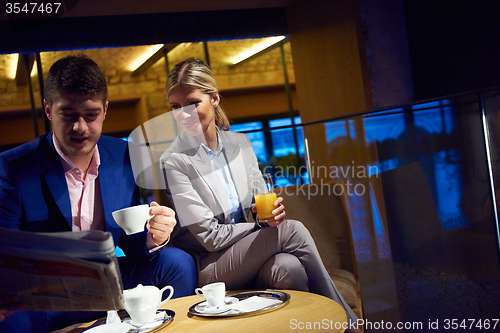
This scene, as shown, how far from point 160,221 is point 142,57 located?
484 cm

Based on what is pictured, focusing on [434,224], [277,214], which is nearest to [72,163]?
[277,214]

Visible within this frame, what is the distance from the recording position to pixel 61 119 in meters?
1.68

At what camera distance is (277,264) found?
162 centimetres

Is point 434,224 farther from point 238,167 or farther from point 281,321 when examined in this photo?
point 281,321

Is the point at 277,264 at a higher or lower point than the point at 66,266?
lower

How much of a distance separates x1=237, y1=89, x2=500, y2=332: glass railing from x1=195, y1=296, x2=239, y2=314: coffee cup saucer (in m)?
1.44

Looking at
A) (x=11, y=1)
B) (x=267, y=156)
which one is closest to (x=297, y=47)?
(x=267, y=156)

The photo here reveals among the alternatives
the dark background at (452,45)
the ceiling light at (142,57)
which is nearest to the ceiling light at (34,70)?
the ceiling light at (142,57)

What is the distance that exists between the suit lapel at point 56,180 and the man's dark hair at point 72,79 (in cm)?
21

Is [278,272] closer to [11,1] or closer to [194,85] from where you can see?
[194,85]

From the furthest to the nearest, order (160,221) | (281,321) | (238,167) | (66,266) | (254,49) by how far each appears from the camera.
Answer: (254,49) → (238,167) → (160,221) → (281,321) → (66,266)

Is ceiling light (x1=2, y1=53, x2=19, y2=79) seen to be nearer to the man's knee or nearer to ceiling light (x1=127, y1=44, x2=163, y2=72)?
ceiling light (x1=127, y1=44, x2=163, y2=72)

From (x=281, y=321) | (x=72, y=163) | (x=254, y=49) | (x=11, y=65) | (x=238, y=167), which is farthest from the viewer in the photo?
(x=254, y=49)

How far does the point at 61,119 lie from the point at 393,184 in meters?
2.08
